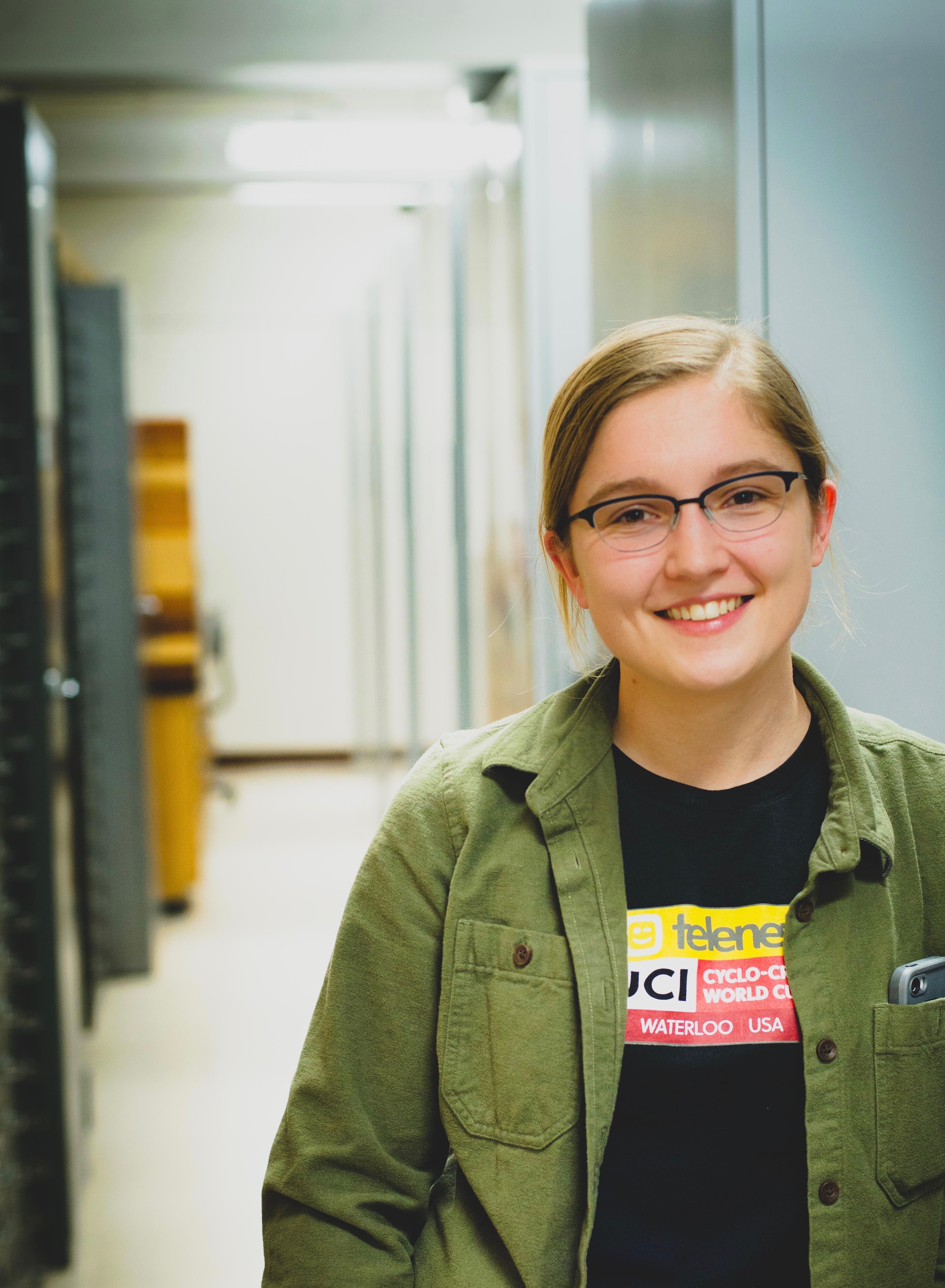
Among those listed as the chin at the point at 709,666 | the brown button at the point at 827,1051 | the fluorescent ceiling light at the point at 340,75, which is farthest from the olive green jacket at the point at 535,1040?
the fluorescent ceiling light at the point at 340,75

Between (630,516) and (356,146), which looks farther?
(356,146)

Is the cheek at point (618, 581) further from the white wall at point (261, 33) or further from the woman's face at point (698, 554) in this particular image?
the white wall at point (261, 33)

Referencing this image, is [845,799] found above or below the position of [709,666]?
below

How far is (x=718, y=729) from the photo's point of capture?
121 centimetres

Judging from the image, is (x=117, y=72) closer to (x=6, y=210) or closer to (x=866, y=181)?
(x=6, y=210)

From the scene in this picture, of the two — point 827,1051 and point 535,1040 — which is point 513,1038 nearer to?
point 535,1040

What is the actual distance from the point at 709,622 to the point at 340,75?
12.0 feet

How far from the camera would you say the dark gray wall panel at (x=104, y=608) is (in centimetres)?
433

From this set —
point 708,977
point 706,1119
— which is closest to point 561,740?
point 708,977

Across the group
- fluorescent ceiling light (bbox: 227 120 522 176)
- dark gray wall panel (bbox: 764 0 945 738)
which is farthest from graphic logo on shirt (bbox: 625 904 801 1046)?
fluorescent ceiling light (bbox: 227 120 522 176)

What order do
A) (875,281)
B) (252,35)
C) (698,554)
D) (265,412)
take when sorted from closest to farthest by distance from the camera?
(698,554)
(875,281)
(252,35)
(265,412)

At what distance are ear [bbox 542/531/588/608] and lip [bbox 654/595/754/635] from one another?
12cm

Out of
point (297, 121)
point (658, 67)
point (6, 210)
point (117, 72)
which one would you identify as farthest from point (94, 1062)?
point (297, 121)

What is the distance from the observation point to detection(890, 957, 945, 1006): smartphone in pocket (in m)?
1.16
